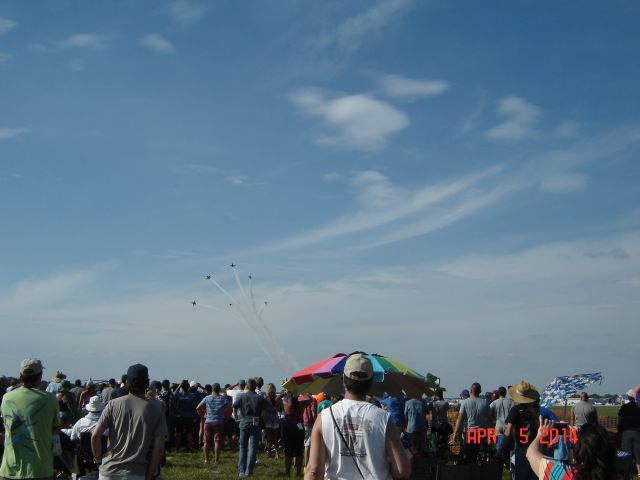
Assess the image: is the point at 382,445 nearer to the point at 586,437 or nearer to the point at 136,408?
the point at 586,437

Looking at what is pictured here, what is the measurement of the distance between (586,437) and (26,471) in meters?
4.26

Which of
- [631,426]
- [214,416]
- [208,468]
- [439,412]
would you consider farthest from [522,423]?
[214,416]

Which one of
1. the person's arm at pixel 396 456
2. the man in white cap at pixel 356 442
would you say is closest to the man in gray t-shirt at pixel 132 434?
the man in white cap at pixel 356 442

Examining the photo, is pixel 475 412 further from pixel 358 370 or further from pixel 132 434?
pixel 358 370

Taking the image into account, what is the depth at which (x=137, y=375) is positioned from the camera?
597cm

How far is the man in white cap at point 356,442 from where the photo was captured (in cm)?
411

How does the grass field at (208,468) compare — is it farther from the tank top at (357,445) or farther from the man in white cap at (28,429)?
the tank top at (357,445)

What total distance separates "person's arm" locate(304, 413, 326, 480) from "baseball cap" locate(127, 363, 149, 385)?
2260mm

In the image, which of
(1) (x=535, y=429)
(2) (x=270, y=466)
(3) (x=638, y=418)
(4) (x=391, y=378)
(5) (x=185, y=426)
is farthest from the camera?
(5) (x=185, y=426)

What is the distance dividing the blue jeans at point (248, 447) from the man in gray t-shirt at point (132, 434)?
8.68m

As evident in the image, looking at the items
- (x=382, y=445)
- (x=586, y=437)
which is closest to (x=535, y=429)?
(x=586, y=437)

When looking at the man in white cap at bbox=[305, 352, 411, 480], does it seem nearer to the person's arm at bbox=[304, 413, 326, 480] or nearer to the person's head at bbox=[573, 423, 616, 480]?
the person's arm at bbox=[304, 413, 326, 480]

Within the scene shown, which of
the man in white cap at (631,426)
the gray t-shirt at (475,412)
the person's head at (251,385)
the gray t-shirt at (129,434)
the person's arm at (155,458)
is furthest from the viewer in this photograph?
the person's head at (251,385)

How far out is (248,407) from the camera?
14570 millimetres
